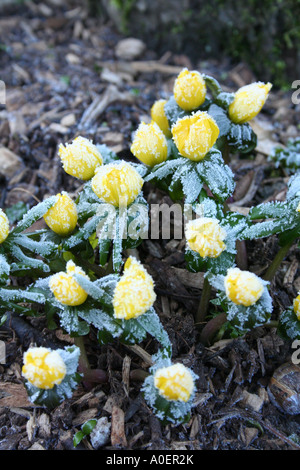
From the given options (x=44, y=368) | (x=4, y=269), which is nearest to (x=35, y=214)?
(x=4, y=269)

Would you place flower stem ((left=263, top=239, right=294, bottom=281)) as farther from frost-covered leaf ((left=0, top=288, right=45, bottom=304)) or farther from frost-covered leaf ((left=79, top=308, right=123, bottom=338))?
frost-covered leaf ((left=0, top=288, right=45, bottom=304))

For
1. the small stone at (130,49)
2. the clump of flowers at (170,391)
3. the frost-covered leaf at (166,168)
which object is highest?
the small stone at (130,49)

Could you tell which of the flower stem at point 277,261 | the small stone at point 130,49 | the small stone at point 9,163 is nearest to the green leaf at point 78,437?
the flower stem at point 277,261

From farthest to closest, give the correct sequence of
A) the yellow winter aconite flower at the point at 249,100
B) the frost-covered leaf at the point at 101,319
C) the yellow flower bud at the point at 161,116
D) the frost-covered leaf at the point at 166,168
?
1. the yellow flower bud at the point at 161,116
2. the yellow winter aconite flower at the point at 249,100
3. the frost-covered leaf at the point at 166,168
4. the frost-covered leaf at the point at 101,319

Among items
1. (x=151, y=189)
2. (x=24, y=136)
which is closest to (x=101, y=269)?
(x=151, y=189)

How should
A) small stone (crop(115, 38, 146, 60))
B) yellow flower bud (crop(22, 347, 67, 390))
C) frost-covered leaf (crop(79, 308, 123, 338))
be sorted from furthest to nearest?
small stone (crop(115, 38, 146, 60)) → frost-covered leaf (crop(79, 308, 123, 338)) → yellow flower bud (crop(22, 347, 67, 390))

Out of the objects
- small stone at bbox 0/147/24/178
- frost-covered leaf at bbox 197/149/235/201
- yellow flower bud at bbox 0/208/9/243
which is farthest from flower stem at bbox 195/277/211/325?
small stone at bbox 0/147/24/178

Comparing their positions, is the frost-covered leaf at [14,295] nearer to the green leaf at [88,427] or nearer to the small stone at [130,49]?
the green leaf at [88,427]
